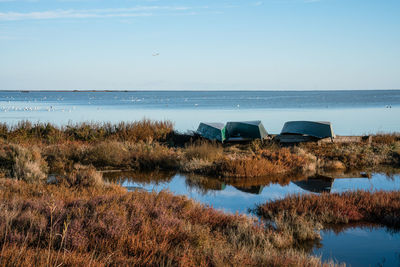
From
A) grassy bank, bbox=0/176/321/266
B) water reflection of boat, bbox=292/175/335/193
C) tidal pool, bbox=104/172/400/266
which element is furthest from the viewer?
water reflection of boat, bbox=292/175/335/193

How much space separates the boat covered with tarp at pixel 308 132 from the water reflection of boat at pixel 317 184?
487cm

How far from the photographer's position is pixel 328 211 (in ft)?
29.4

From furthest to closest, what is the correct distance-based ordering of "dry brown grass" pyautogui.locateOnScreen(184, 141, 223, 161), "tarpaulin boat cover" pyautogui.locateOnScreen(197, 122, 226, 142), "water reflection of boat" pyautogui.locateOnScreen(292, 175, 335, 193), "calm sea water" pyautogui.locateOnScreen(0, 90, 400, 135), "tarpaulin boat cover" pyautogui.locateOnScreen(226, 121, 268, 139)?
"calm sea water" pyautogui.locateOnScreen(0, 90, 400, 135)
"tarpaulin boat cover" pyautogui.locateOnScreen(226, 121, 268, 139)
"tarpaulin boat cover" pyautogui.locateOnScreen(197, 122, 226, 142)
"dry brown grass" pyautogui.locateOnScreen(184, 141, 223, 161)
"water reflection of boat" pyautogui.locateOnScreen(292, 175, 335, 193)

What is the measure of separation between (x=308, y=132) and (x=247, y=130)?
2.93m

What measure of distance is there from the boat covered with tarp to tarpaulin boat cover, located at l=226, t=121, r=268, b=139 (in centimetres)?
111

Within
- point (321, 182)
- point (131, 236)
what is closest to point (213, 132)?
point (321, 182)

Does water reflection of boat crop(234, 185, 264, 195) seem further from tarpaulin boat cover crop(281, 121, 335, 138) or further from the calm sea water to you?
the calm sea water

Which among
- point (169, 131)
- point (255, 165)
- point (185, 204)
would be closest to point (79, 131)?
point (169, 131)

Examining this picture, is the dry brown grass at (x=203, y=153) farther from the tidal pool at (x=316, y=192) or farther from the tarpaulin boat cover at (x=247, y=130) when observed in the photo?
the tarpaulin boat cover at (x=247, y=130)

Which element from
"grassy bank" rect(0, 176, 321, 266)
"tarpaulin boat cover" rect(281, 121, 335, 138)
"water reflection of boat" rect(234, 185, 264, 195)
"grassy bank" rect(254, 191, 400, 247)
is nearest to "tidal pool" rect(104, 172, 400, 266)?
"water reflection of boat" rect(234, 185, 264, 195)

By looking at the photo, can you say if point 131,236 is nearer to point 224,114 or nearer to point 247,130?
point 247,130

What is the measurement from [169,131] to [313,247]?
14.0 m

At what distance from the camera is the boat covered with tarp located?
62.5 ft

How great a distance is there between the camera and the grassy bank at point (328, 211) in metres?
8.12
